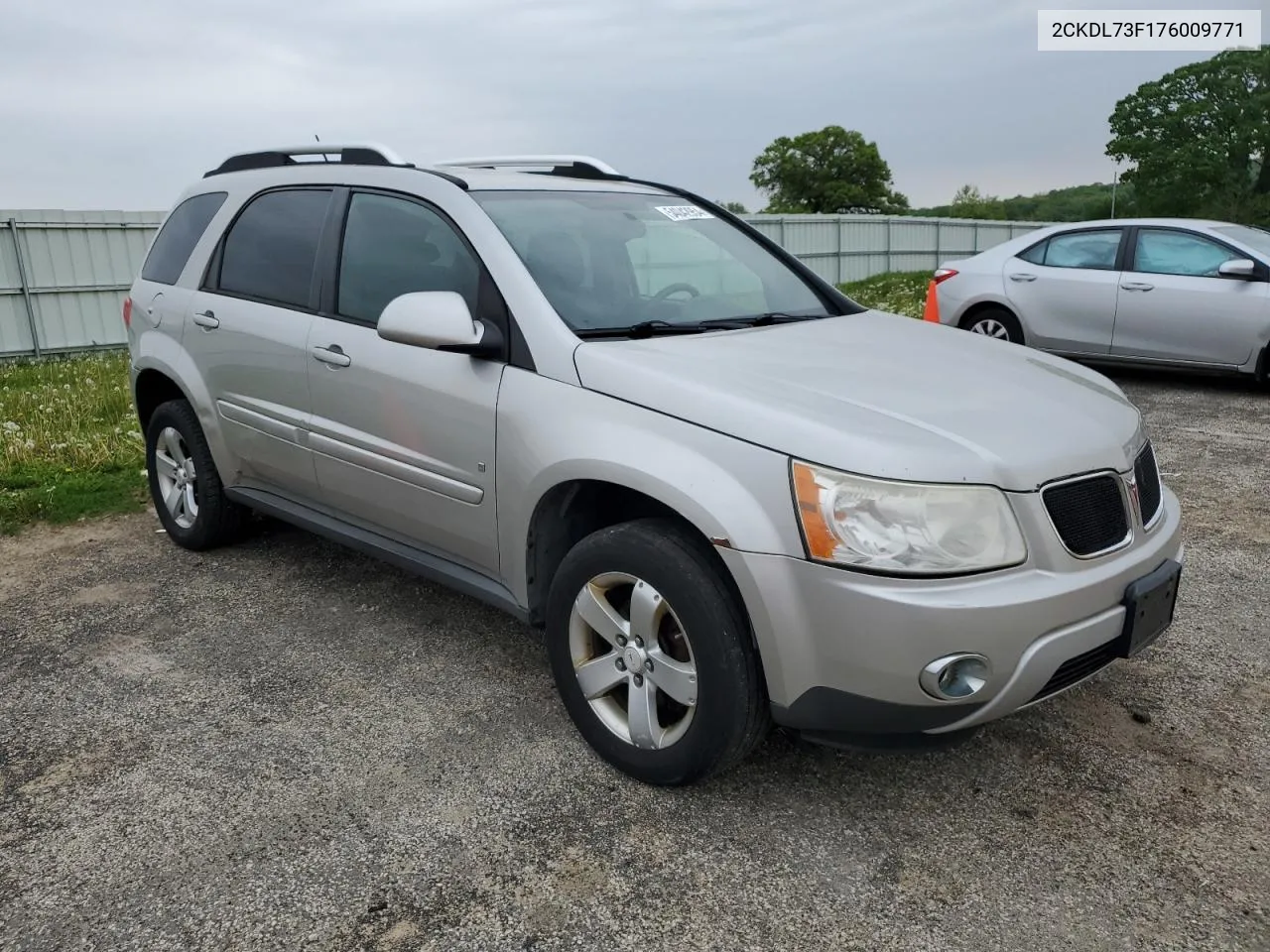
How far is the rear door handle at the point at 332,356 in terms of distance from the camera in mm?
3527

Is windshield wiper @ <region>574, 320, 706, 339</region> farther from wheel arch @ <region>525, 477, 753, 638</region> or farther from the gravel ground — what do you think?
the gravel ground

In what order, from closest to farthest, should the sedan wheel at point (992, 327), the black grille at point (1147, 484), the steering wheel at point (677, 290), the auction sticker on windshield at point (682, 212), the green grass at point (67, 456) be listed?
1. the black grille at point (1147, 484)
2. the steering wheel at point (677, 290)
3. the auction sticker on windshield at point (682, 212)
4. the green grass at point (67, 456)
5. the sedan wheel at point (992, 327)

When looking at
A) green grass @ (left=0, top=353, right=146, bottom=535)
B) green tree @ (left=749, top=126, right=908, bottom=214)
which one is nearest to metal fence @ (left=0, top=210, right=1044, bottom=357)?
green grass @ (left=0, top=353, right=146, bottom=535)

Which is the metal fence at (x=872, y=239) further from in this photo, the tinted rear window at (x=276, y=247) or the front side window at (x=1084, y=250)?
the tinted rear window at (x=276, y=247)

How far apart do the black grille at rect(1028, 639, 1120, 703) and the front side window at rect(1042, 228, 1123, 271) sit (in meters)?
6.73

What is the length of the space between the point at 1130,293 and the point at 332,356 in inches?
272

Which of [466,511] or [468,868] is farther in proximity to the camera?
[466,511]

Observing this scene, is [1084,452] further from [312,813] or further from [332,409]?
[332,409]

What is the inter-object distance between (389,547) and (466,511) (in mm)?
538

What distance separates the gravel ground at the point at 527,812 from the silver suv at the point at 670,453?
310mm

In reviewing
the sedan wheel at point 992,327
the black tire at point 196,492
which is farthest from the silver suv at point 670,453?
the sedan wheel at point 992,327

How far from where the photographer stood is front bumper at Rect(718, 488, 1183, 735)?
2270mm

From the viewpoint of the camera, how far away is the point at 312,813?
2.71 metres

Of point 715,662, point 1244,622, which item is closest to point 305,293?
point 715,662
